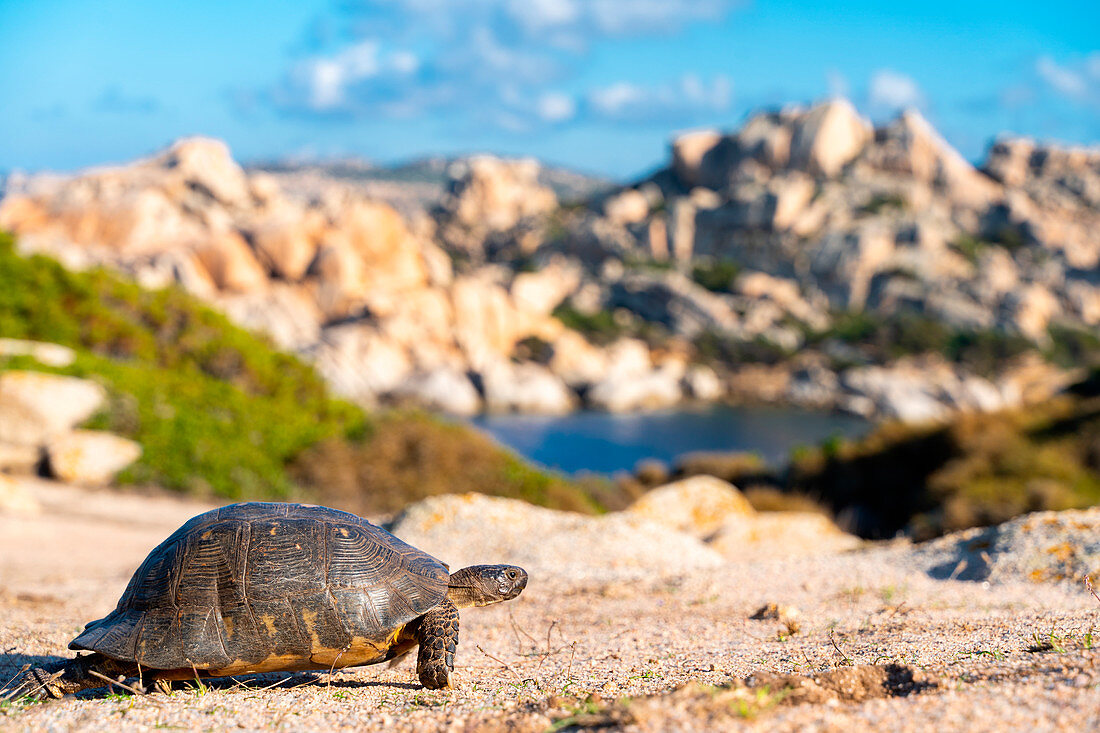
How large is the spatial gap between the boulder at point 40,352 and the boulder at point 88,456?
7.95 ft

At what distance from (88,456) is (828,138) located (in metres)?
133

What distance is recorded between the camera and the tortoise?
152 inches

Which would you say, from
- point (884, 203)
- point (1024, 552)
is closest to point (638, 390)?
point (884, 203)

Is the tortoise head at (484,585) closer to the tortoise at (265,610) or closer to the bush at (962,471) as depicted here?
the tortoise at (265,610)

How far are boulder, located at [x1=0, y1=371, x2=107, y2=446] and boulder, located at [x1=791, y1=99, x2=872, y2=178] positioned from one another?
131 metres

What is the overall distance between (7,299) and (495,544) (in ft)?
47.3

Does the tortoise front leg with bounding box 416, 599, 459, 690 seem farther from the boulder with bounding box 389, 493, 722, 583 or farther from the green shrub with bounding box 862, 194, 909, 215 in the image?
the green shrub with bounding box 862, 194, 909, 215

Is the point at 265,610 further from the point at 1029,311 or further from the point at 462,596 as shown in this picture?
the point at 1029,311

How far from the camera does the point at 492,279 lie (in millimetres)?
112000

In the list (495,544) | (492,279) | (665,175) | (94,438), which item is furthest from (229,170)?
(495,544)

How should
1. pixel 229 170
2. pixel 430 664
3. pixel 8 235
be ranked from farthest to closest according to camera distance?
pixel 229 170
pixel 8 235
pixel 430 664

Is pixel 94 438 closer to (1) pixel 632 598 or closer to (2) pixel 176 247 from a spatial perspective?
(1) pixel 632 598

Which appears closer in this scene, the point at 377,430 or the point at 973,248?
the point at 377,430

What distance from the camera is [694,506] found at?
559 inches
